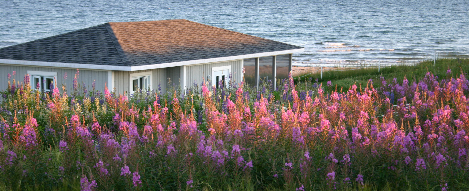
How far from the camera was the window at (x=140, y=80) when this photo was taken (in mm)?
15656

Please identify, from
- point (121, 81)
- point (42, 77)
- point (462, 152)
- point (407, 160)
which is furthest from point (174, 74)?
point (462, 152)

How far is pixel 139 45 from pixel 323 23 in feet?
279

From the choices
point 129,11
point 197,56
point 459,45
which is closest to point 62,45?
point 197,56

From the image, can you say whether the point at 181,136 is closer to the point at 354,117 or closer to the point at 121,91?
the point at 354,117

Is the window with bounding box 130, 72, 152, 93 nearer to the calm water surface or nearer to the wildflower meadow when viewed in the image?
the wildflower meadow

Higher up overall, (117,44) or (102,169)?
(117,44)

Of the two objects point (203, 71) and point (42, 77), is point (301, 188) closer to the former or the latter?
point (203, 71)

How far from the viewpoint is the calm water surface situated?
60.9m

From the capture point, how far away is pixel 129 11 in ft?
419

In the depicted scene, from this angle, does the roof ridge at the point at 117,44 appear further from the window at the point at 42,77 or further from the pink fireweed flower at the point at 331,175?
the pink fireweed flower at the point at 331,175

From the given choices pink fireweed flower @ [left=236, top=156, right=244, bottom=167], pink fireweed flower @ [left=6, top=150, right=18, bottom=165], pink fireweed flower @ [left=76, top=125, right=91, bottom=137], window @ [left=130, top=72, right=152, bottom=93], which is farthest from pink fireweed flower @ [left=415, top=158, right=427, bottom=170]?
window @ [left=130, top=72, right=152, bottom=93]

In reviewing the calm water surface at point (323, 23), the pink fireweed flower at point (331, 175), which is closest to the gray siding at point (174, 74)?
the pink fireweed flower at point (331, 175)

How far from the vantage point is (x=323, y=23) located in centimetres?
9894

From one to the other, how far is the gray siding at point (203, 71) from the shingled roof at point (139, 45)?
0.46 meters
